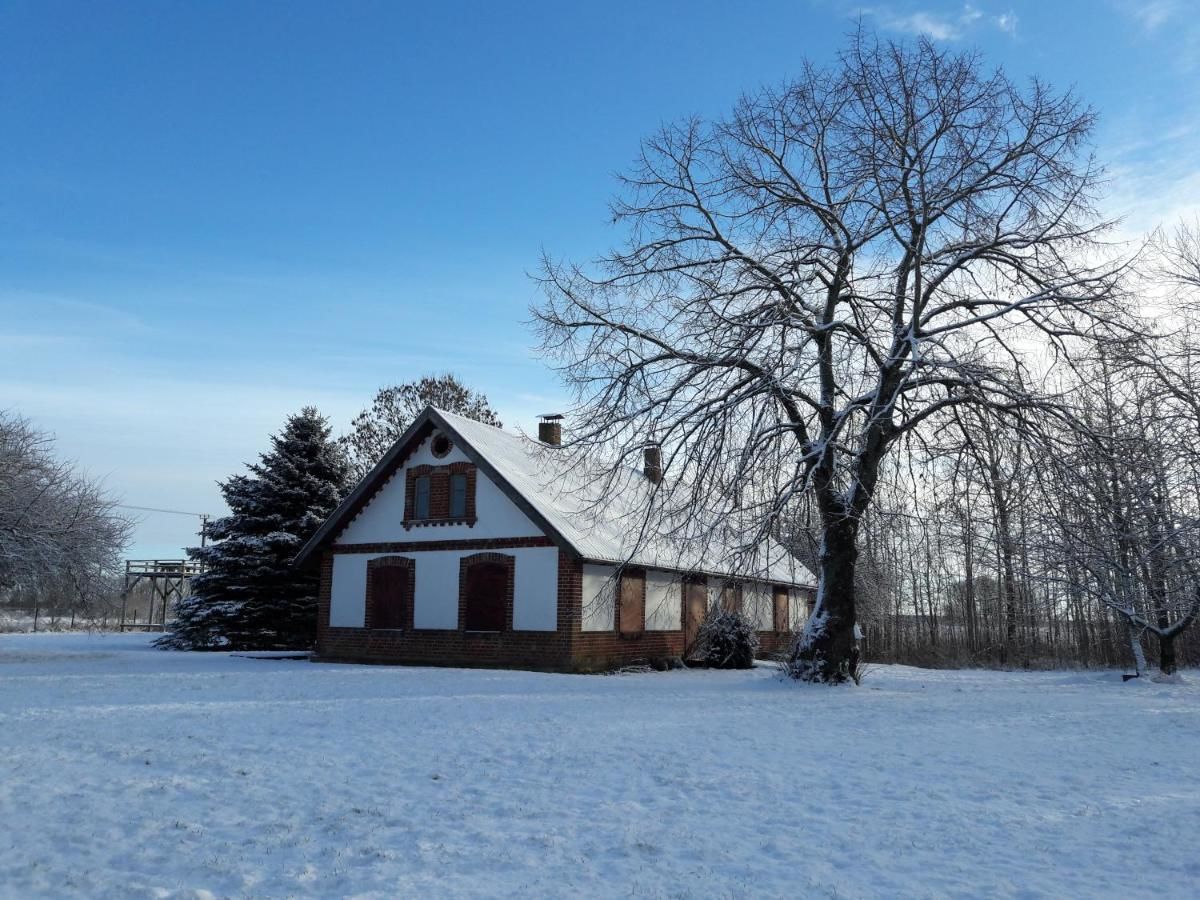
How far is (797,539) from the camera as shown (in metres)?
18.5

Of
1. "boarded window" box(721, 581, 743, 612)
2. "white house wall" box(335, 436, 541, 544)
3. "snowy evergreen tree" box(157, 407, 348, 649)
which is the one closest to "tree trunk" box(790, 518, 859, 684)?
"white house wall" box(335, 436, 541, 544)

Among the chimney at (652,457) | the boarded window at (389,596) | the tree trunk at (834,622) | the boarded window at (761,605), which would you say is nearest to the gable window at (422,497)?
the boarded window at (389,596)

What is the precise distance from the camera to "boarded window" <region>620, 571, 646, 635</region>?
22.6 m

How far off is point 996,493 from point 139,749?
43.2ft

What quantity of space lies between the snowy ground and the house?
21.1 feet

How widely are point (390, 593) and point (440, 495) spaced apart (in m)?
2.86

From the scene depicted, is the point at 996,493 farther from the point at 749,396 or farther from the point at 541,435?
the point at 541,435

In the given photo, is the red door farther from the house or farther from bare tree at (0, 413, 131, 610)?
bare tree at (0, 413, 131, 610)

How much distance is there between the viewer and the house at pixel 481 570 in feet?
69.1

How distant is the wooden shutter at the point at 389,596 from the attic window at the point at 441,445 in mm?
2987

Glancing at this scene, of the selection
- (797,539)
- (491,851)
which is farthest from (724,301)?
(491,851)

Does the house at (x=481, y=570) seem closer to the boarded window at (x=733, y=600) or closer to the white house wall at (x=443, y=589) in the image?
the white house wall at (x=443, y=589)

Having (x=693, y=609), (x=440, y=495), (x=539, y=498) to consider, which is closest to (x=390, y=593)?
(x=440, y=495)

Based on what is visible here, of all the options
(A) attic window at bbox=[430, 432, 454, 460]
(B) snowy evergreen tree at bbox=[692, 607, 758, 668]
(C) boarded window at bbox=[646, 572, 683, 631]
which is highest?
(A) attic window at bbox=[430, 432, 454, 460]
